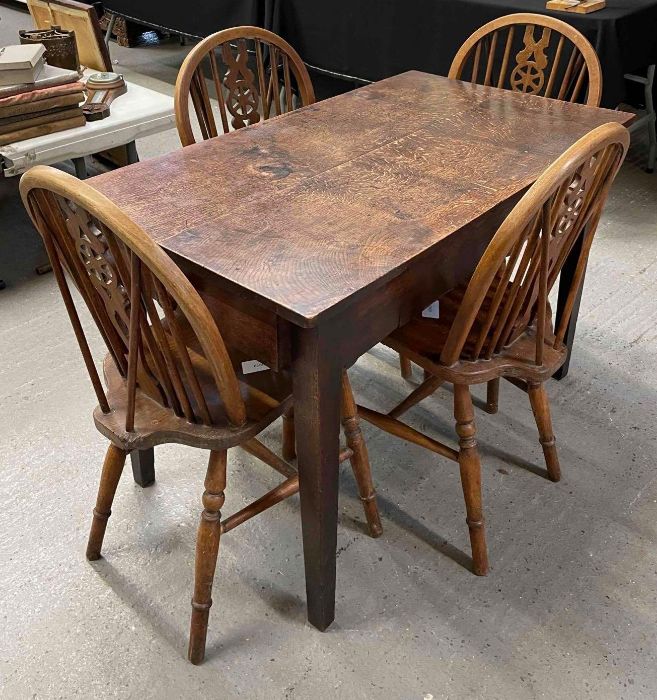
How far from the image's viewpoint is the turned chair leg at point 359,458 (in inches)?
58.1

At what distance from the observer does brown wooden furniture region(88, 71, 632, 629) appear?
108 cm

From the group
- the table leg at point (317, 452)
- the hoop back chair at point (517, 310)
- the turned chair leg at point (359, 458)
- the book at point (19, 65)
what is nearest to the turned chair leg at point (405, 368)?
the hoop back chair at point (517, 310)

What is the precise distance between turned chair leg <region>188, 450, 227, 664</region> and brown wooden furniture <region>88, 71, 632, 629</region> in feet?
→ 0.51

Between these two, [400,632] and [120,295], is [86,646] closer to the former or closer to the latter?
[400,632]

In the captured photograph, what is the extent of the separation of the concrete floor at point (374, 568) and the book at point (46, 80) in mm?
897

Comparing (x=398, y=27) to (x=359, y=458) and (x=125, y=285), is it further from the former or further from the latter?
(x=125, y=285)

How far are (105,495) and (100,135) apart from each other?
146 cm

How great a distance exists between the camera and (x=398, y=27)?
3.02 meters

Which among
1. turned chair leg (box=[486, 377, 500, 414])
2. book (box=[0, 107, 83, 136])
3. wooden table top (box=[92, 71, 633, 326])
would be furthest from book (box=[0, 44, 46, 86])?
turned chair leg (box=[486, 377, 500, 414])

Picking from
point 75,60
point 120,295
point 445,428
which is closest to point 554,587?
point 445,428

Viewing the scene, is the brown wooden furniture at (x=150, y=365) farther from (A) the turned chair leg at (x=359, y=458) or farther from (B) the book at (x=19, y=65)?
(B) the book at (x=19, y=65)

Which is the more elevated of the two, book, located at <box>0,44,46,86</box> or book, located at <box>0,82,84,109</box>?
book, located at <box>0,44,46,86</box>

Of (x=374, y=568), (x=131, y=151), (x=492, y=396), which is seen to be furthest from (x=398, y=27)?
(x=374, y=568)

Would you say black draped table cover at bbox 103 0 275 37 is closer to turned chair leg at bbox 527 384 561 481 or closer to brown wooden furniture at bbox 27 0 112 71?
brown wooden furniture at bbox 27 0 112 71
